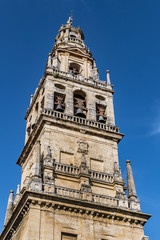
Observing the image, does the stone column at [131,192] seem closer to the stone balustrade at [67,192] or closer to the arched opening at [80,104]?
the stone balustrade at [67,192]

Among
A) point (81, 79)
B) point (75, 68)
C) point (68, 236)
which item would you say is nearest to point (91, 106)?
point (81, 79)

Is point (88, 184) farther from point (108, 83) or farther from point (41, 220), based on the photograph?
point (108, 83)

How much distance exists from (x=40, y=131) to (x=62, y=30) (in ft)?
61.2

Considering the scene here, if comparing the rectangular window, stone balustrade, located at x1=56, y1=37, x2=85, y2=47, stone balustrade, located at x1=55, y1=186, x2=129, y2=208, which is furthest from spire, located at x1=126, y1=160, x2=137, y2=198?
stone balustrade, located at x1=56, y1=37, x2=85, y2=47

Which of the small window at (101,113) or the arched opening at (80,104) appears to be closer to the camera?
the arched opening at (80,104)

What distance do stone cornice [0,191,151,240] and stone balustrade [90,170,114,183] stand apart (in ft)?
10.8

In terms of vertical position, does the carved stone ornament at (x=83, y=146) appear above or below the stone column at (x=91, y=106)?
below

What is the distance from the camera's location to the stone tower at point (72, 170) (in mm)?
25797

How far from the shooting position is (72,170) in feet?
97.2

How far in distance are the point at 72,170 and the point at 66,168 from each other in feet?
1.64

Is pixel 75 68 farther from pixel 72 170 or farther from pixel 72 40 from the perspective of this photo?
pixel 72 170

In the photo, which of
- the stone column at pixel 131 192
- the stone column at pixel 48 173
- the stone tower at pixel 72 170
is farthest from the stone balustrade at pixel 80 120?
the stone column at pixel 131 192

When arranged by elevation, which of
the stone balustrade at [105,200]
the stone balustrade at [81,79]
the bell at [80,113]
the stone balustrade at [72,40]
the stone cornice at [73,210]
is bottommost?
the stone cornice at [73,210]

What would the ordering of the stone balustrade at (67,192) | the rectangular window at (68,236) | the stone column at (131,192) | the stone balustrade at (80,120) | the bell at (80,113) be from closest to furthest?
the rectangular window at (68,236)
the stone balustrade at (67,192)
the stone column at (131,192)
the stone balustrade at (80,120)
the bell at (80,113)
